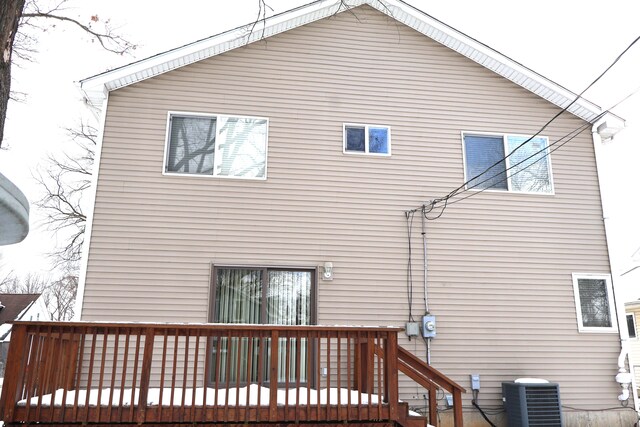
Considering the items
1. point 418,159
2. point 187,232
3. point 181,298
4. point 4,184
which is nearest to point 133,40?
point 187,232

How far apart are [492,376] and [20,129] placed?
1660cm

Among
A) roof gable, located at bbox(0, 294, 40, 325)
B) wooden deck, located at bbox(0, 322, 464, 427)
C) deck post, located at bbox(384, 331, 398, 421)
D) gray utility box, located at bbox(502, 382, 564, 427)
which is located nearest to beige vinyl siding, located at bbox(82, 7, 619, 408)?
gray utility box, located at bbox(502, 382, 564, 427)

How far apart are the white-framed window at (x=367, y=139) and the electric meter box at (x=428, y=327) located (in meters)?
2.47

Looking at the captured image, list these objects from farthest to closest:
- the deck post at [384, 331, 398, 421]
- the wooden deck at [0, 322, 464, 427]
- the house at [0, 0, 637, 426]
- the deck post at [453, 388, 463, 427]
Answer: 1. the house at [0, 0, 637, 426]
2. the deck post at [453, 388, 463, 427]
3. the deck post at [384, 331, 398, 421]
4. the wooden deck at [0, 322, 464, 427]

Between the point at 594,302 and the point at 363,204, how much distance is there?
3.76 metres

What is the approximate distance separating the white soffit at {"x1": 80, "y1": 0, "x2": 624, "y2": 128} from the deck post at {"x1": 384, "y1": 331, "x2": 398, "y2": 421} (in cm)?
463

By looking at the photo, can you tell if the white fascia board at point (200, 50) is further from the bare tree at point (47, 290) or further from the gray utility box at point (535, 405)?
the bare tree at point (47, 290)

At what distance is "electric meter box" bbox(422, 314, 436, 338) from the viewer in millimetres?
7113

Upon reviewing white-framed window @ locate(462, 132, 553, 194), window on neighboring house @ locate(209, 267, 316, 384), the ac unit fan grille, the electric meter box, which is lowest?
the ac unit fan grille

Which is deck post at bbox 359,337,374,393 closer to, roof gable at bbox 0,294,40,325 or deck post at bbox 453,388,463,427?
deck post at bbox 453,388,463,427

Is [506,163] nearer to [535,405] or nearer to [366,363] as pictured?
[535,405]

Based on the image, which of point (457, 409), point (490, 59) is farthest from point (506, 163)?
point (457, 409)

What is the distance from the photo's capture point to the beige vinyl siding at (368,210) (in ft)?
23.0

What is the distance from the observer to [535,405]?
22.1 ft
